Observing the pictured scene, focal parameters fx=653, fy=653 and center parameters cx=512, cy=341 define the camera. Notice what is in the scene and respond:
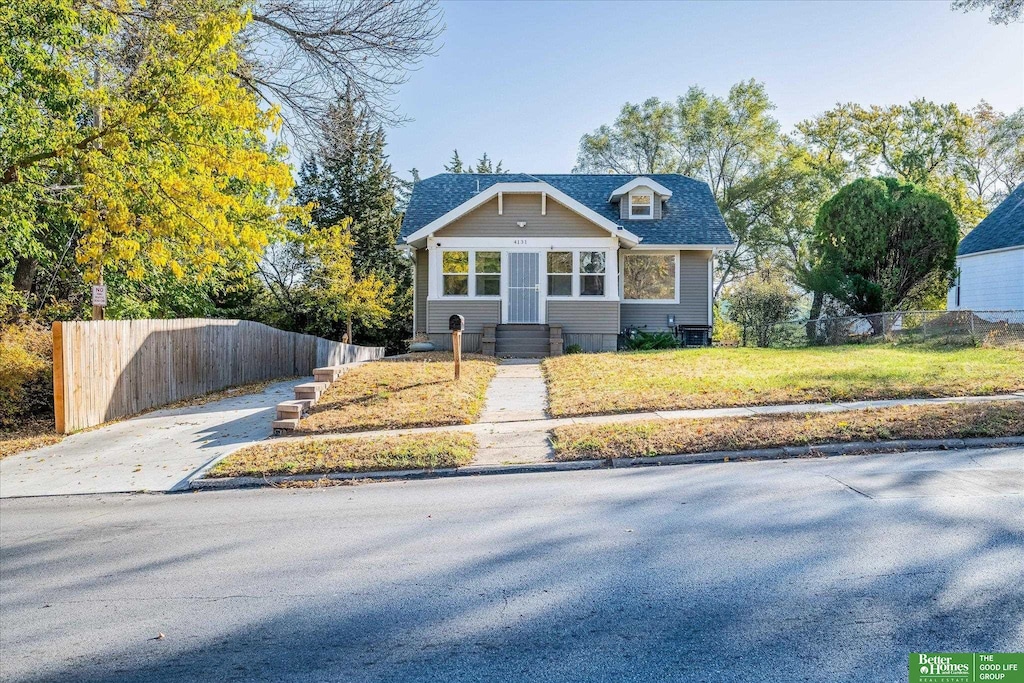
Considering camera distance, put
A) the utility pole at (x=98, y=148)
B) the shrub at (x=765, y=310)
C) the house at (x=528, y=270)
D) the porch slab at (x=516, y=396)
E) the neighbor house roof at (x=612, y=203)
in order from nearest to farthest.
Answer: the porch slab at (x=516, y=396) → the utility pole at (x=98, y=148) → the house at (x=528, y=270) → the neighbor house roof at (x=612, y=203) → the shrub at (x=765, y=310)

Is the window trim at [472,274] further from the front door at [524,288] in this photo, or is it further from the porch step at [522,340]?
the porch step at [522,340]

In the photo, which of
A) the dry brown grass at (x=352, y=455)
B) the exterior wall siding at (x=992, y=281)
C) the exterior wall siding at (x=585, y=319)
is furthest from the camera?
the exterior wall siding at (x=992, y=281)

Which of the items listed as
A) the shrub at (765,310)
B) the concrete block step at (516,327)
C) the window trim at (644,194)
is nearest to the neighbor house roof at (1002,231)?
the shrub at (765,310)

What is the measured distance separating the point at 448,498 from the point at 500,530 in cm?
124

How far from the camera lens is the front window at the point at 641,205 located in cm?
2211

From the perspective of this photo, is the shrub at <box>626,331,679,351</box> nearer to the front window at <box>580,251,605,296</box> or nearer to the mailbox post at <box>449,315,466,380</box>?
the front window at <box>580,251,605,296</box>

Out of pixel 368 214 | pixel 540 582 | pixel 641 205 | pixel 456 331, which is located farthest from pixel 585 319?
pixel 368 214

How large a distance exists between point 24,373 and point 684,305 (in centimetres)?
1701

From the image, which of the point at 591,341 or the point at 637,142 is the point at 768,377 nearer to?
the point at 591,341

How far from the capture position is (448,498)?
6.44 meters

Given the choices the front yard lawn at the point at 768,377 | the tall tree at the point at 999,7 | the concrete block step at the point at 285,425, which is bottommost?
the concrete block step at the point at 285,425

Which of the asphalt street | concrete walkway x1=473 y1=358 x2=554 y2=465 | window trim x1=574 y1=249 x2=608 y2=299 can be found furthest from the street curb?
window trim x1=574 y1=249 x2=608 y2=299

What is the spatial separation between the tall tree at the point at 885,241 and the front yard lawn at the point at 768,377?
456 centimetres

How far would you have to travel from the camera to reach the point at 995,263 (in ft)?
74.8
